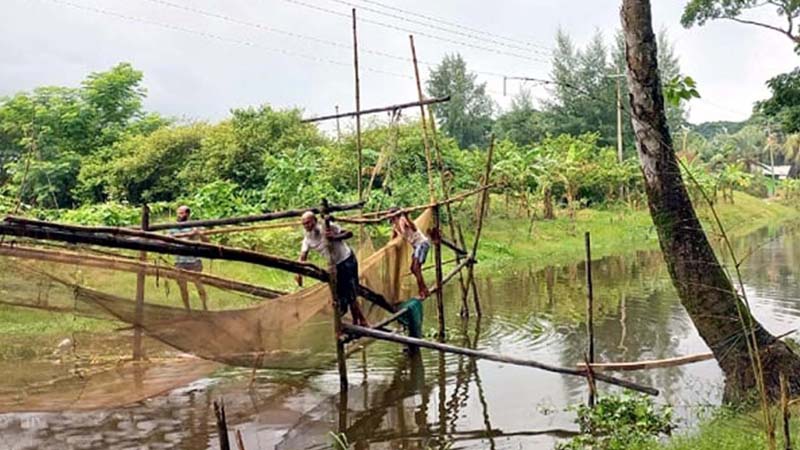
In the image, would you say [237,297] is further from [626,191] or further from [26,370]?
[626,191]

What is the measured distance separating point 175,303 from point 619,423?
328 centimetres

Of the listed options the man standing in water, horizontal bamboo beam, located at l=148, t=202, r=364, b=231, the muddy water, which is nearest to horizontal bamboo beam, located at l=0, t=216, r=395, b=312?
the man standing in water

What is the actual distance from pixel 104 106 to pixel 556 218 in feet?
44.4

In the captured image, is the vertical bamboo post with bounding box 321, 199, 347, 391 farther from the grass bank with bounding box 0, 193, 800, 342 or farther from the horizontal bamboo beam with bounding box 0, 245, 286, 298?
the grass bank with bounding box 0, 193, 800, 342

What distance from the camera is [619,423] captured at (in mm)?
5523

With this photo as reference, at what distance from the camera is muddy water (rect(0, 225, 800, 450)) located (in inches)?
223

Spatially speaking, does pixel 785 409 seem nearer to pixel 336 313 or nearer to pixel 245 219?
pixel 336 313

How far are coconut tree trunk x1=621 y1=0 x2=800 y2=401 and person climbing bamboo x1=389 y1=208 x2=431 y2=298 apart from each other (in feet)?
9.33

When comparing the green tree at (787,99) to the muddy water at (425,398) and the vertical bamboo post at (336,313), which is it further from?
the vertical bamboo post at (336,313)

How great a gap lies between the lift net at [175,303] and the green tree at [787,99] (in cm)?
816

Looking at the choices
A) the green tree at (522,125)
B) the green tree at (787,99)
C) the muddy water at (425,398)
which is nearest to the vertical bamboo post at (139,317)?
the muddy water at (425,398)

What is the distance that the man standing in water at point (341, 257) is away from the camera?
647 cm

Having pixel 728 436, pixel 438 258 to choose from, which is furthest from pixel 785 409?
pixel 438 258

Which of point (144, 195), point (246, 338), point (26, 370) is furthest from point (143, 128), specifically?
point (246, 338)
